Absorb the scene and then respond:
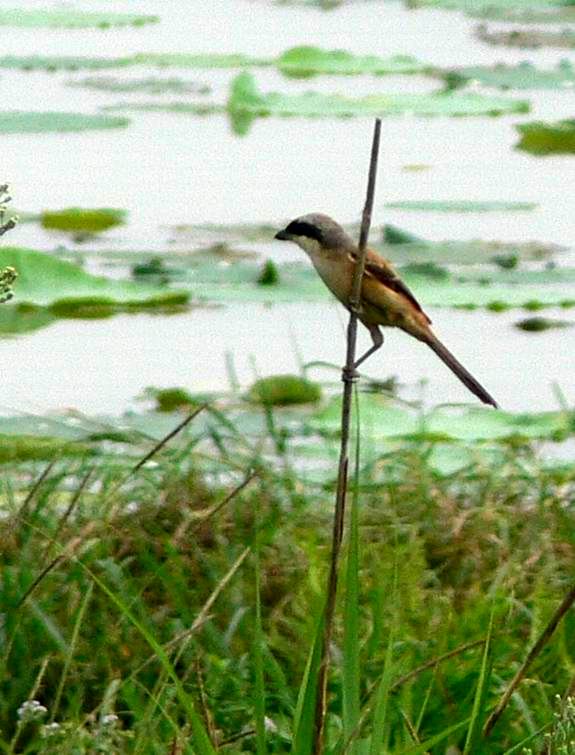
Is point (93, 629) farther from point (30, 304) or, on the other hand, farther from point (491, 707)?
point (30, 304)

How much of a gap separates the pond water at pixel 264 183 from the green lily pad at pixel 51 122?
3.0 inches

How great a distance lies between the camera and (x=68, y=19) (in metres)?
10.3

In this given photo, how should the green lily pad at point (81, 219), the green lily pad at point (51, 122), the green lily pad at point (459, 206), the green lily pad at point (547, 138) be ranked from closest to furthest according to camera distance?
the green lily pad at point (81, 219)
the green lily pad at point (459, 206)
the green lily pad at point (51, 122)
the green lily pad at point (547, 138)

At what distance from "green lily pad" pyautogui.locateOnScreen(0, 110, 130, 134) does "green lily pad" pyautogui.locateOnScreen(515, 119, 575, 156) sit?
1.53 meters

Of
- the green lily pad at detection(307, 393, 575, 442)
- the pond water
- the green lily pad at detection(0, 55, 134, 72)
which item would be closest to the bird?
the pond water

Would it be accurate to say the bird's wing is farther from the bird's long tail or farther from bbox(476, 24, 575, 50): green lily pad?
bbox(476, 24, 575, 50): green lily pad

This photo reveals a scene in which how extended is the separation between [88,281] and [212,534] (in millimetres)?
2109

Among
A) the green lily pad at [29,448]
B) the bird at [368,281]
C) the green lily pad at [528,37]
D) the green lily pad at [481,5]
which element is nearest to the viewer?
the bird at [368,281]

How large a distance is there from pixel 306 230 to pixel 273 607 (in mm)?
858

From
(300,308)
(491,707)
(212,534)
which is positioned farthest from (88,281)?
(491,707)

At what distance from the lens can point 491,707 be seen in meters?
3.18

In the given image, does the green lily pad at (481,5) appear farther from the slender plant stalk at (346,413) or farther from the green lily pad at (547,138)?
the slender plant stalk at (346,413)

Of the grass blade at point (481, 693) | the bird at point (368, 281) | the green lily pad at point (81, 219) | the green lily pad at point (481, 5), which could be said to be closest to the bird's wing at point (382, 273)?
the bird at point (368, 281)

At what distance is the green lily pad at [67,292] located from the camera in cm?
583
